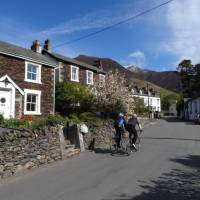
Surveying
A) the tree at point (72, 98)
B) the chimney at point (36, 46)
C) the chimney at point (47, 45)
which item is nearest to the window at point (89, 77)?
the tree at point (72, 98)

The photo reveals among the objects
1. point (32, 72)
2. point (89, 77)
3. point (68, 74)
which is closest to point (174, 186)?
point (32, 72)

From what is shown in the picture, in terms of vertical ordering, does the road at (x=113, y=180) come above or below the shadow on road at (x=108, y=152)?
below

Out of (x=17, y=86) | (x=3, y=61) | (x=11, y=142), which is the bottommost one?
(x=11, y=142)

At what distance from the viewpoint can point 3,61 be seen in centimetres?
2255

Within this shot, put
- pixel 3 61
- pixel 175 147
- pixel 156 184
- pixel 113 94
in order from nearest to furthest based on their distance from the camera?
pixel 156 184 < pixel 175 147 < pixel 3 61 < pixel 113 94

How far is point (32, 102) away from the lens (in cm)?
2475

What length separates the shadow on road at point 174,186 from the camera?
8023mm

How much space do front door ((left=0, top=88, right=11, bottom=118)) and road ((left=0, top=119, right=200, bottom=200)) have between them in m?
9.74

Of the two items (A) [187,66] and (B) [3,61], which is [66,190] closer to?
(B) [3,61]

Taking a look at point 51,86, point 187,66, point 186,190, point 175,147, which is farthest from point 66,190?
point 187,66

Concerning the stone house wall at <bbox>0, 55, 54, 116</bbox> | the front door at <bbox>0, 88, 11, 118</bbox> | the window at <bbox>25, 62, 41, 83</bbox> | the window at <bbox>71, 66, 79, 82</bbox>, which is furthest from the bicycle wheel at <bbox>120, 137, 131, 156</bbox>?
the window at <bbox>71, 66, 79, 82</bbox>

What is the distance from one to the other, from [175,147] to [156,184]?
26.7ft

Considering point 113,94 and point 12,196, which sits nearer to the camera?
point 12,196

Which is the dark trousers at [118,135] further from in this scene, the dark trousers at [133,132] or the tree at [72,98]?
the tree at [72,98]
